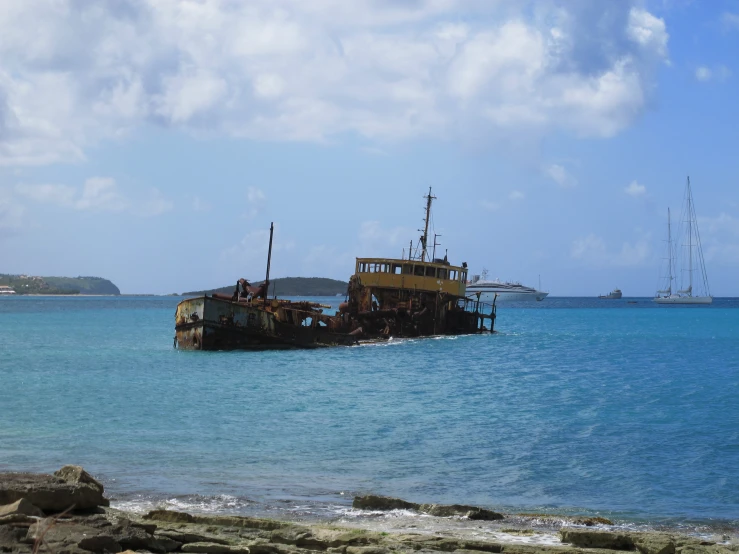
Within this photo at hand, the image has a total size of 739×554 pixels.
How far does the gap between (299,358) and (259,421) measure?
16848 mm

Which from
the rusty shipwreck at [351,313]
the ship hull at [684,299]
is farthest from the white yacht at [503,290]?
the rusty shipwreck at [351,313]

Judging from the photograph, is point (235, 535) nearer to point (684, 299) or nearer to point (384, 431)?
point (384, 431)

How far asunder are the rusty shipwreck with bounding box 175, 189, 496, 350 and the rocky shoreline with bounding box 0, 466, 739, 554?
27326 mm

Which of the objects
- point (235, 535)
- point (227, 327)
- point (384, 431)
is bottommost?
point (384, 431)

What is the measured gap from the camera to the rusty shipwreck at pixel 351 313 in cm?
3838

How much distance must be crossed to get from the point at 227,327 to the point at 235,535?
96.2 ft

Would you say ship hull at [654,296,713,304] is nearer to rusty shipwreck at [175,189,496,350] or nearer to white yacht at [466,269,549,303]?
white yacht at [466,269,549,303]

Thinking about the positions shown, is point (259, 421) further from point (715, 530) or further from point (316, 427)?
point (715, 530)

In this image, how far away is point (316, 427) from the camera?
20.1 m

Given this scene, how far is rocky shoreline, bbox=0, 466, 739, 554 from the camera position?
802cm

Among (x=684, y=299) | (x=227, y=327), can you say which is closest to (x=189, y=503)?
(x=227, y=327)

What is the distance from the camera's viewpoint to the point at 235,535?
933cm

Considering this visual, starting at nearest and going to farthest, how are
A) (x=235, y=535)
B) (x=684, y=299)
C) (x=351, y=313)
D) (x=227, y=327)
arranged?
(x=235, y=535) → (x=227, y=327) → (x=351, y=313) → (x=684, y=299)

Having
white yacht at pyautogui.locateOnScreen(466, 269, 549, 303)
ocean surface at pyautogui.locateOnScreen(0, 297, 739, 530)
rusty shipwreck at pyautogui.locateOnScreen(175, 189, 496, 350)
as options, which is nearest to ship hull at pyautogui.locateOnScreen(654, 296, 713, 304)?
white yacht at pyautogui.locateOnScreen(466, 269, 549, 303)
